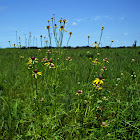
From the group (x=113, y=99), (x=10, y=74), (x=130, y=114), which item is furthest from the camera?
(x=10, y=74)

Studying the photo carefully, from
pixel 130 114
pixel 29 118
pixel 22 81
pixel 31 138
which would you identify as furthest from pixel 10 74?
pixel 130 114

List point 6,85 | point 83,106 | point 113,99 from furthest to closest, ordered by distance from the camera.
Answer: point 6,85 < point 113,99 < point 83,106

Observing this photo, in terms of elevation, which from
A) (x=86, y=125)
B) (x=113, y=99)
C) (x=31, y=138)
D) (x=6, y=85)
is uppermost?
(x=6, y=85)

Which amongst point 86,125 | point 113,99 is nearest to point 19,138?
point 86,125

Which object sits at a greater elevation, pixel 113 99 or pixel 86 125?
pixel 113 99

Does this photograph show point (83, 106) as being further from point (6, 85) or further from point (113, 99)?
point (6, 85)

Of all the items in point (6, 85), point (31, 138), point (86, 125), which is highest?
point (6, 85)

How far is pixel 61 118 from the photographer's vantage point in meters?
1.94

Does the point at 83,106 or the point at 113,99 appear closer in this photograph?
the point at 83,106

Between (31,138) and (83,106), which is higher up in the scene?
(83,106)

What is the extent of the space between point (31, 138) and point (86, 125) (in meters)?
0.65

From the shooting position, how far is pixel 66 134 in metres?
1.67

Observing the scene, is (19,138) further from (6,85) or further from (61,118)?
(6,85)

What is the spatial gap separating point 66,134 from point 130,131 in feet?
2.49
